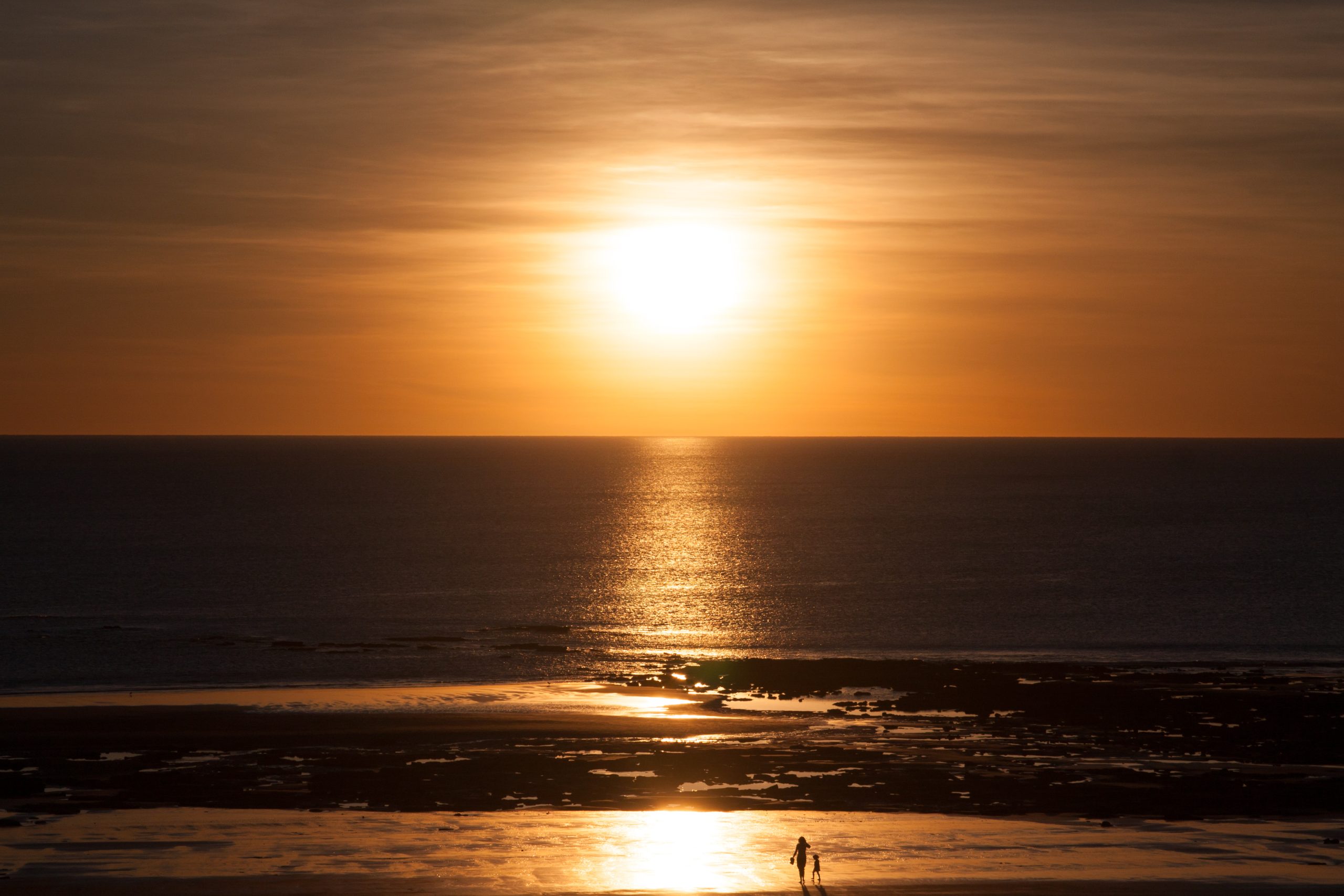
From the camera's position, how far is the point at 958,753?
45.4m

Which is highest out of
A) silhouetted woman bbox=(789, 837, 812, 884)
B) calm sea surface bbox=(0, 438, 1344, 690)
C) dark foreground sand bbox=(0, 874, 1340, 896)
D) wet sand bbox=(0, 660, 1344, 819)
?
calm sea surface bbox=(0, 438, 1344, 690)

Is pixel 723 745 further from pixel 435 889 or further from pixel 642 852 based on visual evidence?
pixel 435 889

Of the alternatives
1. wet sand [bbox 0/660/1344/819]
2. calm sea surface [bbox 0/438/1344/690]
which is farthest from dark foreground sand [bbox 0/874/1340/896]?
Answer: calm sea surface [bbox 0/438/1344/690]

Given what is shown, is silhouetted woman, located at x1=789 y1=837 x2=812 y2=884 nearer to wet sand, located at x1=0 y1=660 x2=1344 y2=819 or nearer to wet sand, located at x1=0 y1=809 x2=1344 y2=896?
wet sand, located at x1=0 y1=809 x2=1344 y2=896

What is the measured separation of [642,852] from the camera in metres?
33.6

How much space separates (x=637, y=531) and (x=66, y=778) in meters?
127

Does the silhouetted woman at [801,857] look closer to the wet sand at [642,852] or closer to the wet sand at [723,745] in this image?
the wet sand at [642,852]

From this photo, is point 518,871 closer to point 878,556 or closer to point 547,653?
point 547,653

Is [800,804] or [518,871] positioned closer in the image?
[518,871]

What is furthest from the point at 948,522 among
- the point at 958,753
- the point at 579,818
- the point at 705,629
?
the point at 579,818

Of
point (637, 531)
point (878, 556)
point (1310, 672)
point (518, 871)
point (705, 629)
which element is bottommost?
point (518, 871)

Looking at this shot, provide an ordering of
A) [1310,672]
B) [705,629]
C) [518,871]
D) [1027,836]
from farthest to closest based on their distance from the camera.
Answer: [705,629], [1310,672], [1027,836], [518,871]

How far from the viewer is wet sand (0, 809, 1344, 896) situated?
30.8 m

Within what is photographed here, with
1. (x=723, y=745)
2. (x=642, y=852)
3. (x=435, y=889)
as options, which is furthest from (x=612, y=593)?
(x=435, y=889)
